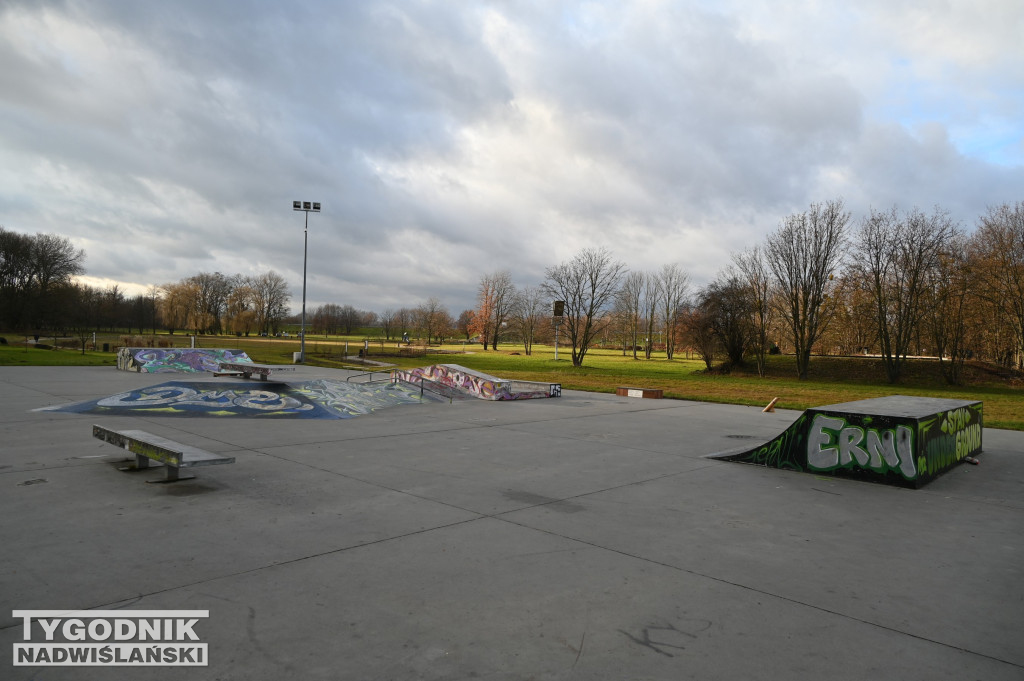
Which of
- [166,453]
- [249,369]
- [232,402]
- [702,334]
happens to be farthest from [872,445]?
[702,334]

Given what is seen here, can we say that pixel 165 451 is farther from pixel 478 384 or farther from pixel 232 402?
pixel 478 384

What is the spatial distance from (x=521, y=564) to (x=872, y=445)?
606cm

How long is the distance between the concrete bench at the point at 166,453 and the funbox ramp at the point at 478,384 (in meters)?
10.4

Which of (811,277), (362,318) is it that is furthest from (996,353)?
(362,318)

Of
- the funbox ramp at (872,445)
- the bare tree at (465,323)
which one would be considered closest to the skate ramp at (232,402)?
the funbox ramp at (872,445)

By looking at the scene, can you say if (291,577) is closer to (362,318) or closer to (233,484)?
(233,484)

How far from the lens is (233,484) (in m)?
6.46

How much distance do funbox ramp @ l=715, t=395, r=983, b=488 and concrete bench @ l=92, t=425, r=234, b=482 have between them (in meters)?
7.39

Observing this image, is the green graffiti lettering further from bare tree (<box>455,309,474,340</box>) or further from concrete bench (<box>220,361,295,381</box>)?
bare tree (<box>455,309,474,340</box>)

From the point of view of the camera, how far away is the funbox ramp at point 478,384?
1745cm

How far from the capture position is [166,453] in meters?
6.20

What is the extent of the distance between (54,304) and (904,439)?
230ft

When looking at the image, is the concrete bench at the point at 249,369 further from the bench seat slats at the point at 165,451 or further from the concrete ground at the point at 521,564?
the bench seat slats at the point at 165,451

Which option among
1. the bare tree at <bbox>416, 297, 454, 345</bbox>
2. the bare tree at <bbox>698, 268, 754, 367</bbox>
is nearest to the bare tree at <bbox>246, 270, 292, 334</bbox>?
the bare tree at <bbox>416, 297, 454, 345</bbox>
